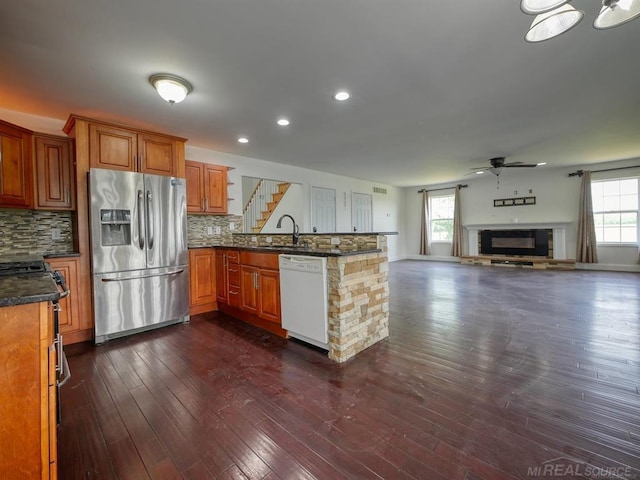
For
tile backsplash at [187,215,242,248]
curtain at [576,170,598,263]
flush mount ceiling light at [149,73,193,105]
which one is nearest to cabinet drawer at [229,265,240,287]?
tile backsplash at [187,215,242,248]

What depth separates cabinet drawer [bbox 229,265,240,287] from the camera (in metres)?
3.60

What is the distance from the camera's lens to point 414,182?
29.1 feet

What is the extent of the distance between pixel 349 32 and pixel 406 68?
725 mm

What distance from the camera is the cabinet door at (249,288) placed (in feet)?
10.8

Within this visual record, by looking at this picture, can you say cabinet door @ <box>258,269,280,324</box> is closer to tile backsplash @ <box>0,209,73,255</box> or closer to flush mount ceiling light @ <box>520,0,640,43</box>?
tile backsplash @ <box>0,209,73,255</box>

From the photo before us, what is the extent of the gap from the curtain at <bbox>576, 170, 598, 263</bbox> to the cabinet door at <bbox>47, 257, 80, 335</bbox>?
396 inches

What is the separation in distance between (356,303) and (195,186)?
302 cm

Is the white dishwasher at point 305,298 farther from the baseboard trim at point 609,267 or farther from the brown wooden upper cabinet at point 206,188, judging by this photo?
the baseboard trim at point 609,267

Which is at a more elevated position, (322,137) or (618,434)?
(322,137)

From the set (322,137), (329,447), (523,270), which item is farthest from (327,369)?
(523,270)

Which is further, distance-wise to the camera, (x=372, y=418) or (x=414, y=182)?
(x=414, y=182)

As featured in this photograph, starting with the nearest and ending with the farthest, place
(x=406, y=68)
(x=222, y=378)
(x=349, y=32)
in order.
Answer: (x=349, y=32)
(x=222, y=378)
(x=406, y=68)

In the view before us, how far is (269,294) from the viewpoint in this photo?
3111 millimetres

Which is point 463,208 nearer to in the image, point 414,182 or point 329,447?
point 414,182
